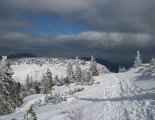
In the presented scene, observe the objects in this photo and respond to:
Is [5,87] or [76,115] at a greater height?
[5,87]

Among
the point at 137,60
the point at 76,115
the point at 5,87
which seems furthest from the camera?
the point at 137,60

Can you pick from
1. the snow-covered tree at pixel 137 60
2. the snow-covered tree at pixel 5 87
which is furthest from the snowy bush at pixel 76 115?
the snow-covered tree at pixel 137 60

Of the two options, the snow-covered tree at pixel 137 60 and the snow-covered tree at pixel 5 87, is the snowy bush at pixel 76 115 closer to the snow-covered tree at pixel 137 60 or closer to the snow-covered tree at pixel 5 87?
the snow-covered tree at pixel 5 87

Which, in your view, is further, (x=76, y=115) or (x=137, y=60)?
(x=137, y=60)

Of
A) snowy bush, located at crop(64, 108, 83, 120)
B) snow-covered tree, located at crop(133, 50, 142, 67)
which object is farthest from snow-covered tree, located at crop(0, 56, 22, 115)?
snow-covered tree, located at crop(133, 50, 142, 67)

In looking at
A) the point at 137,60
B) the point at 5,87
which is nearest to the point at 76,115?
the point at 5,87

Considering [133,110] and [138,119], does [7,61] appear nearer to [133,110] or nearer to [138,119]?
[133,110]

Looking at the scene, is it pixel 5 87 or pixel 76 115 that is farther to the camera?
pixel 5 87

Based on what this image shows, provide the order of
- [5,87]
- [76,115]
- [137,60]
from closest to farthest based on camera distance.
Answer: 1. [76,115]
2. [5,87]
3. [137,60]

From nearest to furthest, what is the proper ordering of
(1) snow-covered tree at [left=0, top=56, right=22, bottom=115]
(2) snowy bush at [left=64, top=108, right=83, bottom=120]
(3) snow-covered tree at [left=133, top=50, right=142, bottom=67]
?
(2) snowy bush at [left=64, top=108, right=83, bottom=120], (1) snow-covered tree at [left=0, top=56, right=22, bottom=115], (3) snow-covered tree at [left=133, top=50, right=142, bottom=67]

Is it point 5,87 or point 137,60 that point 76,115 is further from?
point 137,60

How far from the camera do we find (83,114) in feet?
73.6

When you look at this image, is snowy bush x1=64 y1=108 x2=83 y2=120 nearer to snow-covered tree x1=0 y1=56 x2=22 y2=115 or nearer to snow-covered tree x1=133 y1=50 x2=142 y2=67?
snow-covered tree x1=0 y1=56 x2=22 y2=115

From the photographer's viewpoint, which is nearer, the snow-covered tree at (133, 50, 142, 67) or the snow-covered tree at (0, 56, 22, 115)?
the snow-covered tree at (0, 56, 22, 115)
